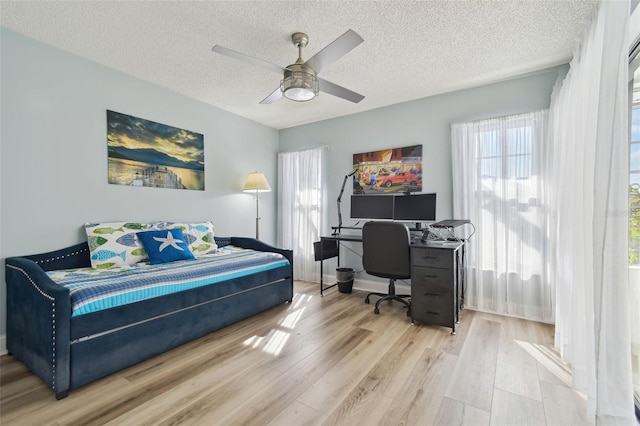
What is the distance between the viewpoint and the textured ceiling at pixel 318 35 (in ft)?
6.56

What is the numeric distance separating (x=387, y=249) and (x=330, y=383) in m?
1.47

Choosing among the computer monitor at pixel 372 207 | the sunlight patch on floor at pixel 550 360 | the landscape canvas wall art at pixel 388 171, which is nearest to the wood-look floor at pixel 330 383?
the sunlight patch on floor at pixel 550 360

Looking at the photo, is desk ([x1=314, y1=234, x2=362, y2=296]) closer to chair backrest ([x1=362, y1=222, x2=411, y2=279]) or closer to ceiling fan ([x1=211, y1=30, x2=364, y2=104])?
chair backrest ([x1=362, y1=222, x2=411, y2=279])

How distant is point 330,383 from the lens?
1.87 metres

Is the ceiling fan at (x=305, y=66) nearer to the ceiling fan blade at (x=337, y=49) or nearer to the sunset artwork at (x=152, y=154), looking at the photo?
the ceiling fan blade at (x=337, y=49)

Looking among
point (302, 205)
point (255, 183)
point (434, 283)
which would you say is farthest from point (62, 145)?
point (434, 283)

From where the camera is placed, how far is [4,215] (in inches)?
88.8

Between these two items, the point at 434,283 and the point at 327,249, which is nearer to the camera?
the point at 434,283

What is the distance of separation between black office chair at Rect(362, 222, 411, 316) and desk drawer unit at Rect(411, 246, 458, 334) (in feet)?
0.39

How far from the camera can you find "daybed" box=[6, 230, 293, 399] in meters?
1.75

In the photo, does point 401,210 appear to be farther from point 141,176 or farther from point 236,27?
point 141,176

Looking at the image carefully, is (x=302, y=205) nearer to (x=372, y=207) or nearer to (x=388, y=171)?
(x=372, y=207)

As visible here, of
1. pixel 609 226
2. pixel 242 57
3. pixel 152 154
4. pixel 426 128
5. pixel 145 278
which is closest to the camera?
pixel 609 226

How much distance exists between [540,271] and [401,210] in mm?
1483
